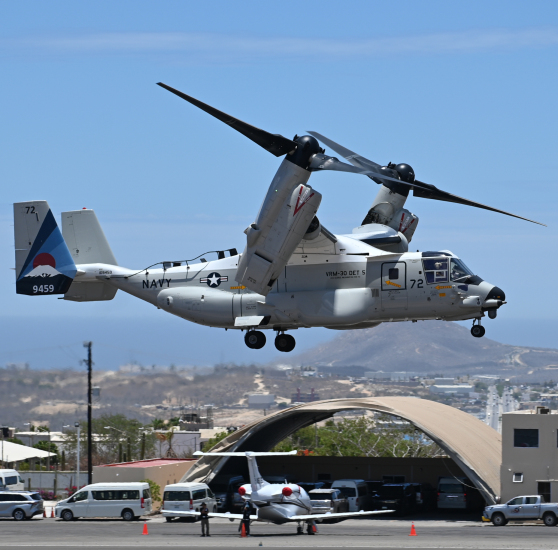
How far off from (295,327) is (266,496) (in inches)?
387

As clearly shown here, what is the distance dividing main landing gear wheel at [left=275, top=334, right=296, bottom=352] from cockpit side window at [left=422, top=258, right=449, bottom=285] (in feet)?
19.4

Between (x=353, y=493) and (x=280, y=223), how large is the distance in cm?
2354

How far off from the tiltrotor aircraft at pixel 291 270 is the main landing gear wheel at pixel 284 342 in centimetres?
5

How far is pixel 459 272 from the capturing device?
33438 mm

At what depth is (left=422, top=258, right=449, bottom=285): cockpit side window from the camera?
109 feet

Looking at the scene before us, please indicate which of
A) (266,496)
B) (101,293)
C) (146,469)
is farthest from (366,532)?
(146,469)

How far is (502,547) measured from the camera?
1334 inches

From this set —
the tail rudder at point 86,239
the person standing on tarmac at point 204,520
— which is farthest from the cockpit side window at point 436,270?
the person standing on tarmac at point 204,520

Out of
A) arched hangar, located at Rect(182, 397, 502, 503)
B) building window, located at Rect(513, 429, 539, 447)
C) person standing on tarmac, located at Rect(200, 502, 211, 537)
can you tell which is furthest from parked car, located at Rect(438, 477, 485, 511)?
person standing on tarmac, located at Rect(200, 502, 211, 537)

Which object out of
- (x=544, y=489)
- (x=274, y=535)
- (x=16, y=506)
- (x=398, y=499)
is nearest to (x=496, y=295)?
(x=274, y=535)

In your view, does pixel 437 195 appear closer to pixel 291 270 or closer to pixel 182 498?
pixel 291 270

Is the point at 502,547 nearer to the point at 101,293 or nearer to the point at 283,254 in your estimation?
the point at 283,254

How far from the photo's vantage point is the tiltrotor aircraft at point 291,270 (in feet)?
104

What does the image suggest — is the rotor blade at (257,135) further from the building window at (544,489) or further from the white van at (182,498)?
the building window at (544,489)
